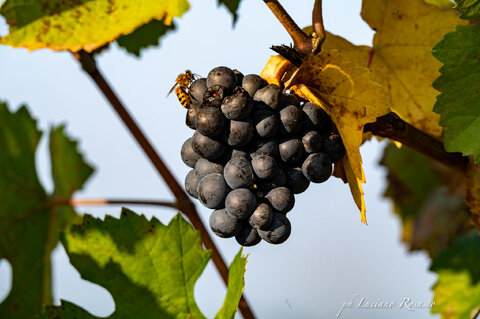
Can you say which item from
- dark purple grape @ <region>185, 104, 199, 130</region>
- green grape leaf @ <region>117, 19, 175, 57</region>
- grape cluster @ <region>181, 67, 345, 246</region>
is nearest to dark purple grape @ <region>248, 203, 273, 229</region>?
grape cluster @ <region>181, 67, 345, 246</region>

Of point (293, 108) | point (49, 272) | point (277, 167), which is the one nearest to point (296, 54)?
point (293, 108)

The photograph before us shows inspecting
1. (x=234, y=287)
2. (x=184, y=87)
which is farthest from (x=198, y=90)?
(x=234, y=287)

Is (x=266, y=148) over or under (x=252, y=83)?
under

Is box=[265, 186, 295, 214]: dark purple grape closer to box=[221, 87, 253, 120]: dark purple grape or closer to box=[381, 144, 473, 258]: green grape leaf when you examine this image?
box=[221, 87, 253, 120]: dark purple grape

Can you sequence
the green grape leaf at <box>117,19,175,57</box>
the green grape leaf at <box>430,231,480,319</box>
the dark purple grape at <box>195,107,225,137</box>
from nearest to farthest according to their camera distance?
the dark purple grape at <box>195,107,225,137</box>, the green grape leaf at <box>430,231,480,319</box>, the green grape leaf at <box>117,19,175,57</box>

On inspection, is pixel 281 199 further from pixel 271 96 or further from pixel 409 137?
pixel 409 137

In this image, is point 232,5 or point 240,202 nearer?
point 240,202

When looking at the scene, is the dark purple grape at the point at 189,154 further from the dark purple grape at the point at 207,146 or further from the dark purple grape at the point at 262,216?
the dark purple grape at the point at 262,216
